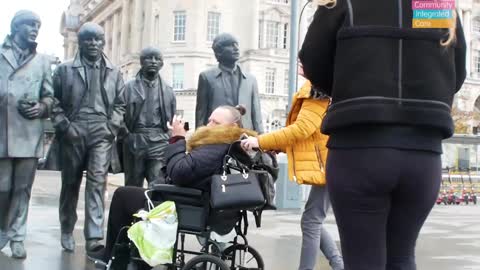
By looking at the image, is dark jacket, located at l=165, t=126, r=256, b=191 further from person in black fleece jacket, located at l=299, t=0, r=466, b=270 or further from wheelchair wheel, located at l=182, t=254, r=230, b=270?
person in black fleece jacket, located at l=299, t=0, r=466, b=270

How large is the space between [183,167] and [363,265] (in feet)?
8.32

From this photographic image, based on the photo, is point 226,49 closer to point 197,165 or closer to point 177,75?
point 197,165

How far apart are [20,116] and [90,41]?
1.09 metres

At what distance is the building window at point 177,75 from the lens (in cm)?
6900

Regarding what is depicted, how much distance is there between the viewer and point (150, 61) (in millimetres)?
7457

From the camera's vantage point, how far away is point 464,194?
2170 cm

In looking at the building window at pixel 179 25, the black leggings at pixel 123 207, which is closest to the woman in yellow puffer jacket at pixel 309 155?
the black leggings at pixel 123 207

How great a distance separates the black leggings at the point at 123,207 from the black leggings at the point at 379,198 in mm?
2896

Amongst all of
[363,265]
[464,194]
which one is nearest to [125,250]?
[363,265]

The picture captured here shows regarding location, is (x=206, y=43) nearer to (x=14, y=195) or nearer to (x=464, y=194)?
(x=464, y=194)

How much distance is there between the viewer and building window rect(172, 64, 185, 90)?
69000 millimetres

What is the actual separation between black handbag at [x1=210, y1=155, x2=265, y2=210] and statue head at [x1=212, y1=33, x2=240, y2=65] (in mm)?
2770

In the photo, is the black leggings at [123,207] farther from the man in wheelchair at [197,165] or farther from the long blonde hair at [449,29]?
the long blonde hair at [449,29]

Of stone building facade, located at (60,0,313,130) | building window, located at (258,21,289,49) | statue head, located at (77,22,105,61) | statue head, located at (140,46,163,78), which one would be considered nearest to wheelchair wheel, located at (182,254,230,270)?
statue head, located at (77,22,105,61)
